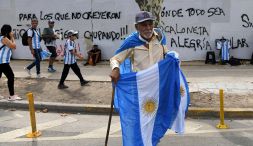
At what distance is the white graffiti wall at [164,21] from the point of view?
48.6ft

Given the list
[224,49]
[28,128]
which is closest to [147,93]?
[28,128]

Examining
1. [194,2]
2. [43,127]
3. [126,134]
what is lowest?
[43,127]

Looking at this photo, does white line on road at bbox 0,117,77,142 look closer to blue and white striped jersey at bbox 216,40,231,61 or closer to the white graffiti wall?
the white graffiti wall

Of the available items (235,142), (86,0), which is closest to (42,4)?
(86,0)

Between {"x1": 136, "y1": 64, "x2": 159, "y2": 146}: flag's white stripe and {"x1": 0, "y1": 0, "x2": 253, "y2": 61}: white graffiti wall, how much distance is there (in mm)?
9194

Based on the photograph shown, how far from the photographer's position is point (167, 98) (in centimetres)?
563

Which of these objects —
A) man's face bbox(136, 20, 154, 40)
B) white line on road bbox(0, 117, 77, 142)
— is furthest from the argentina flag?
white line on road bbox(0, 117, 77, 142)

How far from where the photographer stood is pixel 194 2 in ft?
49.0

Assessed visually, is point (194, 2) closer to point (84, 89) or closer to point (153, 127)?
point (84, 89)

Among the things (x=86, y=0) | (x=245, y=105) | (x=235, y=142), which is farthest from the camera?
(x=86, y=0)

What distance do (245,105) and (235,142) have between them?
7.84 ft

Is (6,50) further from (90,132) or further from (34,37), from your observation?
(90,132)

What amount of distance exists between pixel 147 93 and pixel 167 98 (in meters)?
0.27

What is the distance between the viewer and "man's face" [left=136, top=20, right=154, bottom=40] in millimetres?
5336
